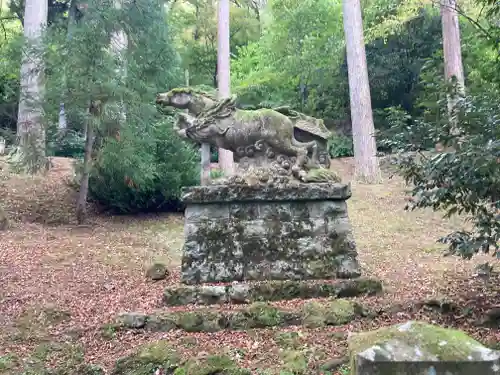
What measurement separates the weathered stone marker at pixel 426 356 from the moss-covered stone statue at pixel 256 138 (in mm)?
4108

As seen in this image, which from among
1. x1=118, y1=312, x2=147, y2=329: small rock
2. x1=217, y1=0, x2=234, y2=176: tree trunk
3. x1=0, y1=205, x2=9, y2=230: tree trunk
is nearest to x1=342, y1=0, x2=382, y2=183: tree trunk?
x1=217, y1=0, x2=234, y2=176: tree trunk

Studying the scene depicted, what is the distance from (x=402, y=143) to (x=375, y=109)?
1388 cm

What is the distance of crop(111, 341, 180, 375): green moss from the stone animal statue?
281 centimetres

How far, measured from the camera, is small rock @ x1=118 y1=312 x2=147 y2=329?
5457 mm

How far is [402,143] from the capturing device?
5.18m

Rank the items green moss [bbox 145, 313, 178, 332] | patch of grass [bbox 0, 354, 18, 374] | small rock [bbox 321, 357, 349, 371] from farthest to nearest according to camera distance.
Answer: green moss [bbox 145, 313, 178, 332] → patch of grass [bbox 0, 354, 18, 374] → small rock [bbox 321, 357, 349, 371]

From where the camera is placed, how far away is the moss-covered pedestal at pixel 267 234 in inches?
241

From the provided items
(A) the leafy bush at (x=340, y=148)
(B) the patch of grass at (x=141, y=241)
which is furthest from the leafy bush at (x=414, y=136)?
(A) the leafy bush at (x=340, y=148)

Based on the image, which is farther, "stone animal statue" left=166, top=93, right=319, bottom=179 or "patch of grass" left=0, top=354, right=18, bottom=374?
"stone animal statue" left=166, top=93, right=319, bottom=179

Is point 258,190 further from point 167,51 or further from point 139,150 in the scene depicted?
point 167,51

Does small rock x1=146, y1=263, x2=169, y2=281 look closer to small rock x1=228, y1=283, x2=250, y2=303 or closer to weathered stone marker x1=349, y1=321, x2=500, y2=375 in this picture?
small rock x1=228, y1=283, x2=250, y2=303

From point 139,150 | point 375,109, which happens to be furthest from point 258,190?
point 375,109

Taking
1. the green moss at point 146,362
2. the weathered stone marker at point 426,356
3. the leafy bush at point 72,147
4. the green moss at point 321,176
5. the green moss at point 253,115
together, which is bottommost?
the green moss at point 146,362

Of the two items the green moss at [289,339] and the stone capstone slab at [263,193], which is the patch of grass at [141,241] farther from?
the green moss at [289,339]
